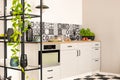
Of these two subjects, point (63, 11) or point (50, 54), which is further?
point (63, 11)

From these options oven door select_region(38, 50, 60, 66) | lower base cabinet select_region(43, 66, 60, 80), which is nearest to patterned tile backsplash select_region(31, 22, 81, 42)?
oven door select_region(38, 50, 60, 66)

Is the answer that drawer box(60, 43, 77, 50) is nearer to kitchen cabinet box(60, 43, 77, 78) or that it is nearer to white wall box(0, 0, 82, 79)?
kitchen cabinet box(60, 43, 77, 78)

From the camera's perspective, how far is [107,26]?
6.59 m

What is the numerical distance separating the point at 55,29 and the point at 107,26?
1.57m

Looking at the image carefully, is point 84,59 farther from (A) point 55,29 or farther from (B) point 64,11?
(B) point 64,11

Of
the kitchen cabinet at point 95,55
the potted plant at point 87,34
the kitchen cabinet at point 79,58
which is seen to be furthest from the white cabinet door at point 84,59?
the potted plant at point 87,34

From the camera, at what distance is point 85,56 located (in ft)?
19.9

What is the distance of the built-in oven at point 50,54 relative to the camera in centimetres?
481

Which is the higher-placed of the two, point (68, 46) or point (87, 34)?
point (87, 34)

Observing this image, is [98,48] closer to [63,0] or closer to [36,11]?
[63,0]

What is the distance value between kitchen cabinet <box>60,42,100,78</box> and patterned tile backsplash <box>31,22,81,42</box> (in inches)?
28.0

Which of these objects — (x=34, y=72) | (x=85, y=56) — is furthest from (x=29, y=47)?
(x=85, y=56)

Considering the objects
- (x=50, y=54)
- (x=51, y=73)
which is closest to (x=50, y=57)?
(x=50, y=54)

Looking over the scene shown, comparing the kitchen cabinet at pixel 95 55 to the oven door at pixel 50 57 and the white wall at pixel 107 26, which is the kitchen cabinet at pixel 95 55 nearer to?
the white wall at pixel 107 26
